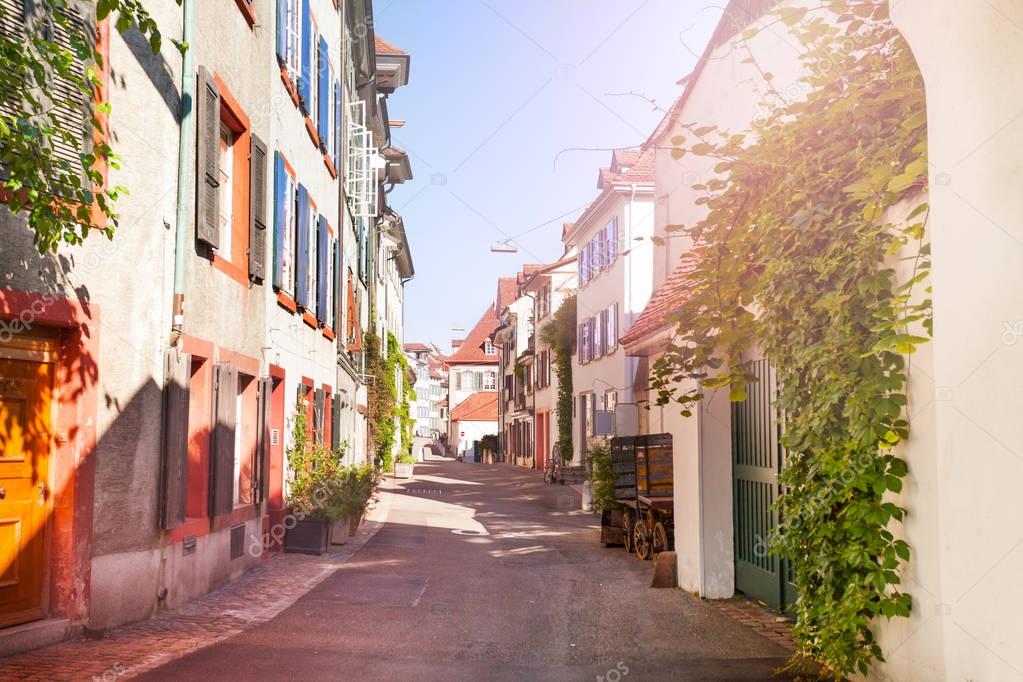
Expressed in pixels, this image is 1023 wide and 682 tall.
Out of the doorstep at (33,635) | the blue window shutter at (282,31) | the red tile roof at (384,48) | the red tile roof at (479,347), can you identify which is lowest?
the doorstep at (33,635)

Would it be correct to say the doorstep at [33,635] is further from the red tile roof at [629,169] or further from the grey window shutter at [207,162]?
the red tile roof at [629,169]

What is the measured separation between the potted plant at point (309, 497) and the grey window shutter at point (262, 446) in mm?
1426

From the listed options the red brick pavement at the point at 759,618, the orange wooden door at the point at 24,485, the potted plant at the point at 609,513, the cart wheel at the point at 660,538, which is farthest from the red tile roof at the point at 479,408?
the orange wooden door at the point at 24,485

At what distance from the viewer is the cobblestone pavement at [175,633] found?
645cm

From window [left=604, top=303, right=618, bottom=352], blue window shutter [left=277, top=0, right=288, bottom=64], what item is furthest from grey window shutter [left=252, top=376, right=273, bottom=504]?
window [left=604, top=303, right=618, bottom=352]

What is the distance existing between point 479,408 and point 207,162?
224ft

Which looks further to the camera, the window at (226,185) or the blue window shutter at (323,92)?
the blue window shutter at (323,92)

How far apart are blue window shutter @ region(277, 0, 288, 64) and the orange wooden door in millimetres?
6880

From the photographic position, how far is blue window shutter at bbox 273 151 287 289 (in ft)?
41.5

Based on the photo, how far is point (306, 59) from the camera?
49.1 feet

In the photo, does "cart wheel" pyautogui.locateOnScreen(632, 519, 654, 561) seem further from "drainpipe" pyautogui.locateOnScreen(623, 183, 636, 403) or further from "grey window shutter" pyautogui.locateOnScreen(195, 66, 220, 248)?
"drainpipe" pyautogui.locateOnScreen(623, 183, 636, 403)

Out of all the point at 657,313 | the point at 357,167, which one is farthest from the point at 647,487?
the point at 357,167

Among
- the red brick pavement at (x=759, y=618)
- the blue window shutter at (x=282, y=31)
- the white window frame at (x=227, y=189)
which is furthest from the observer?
the blue window shutter at (x=282, y=31)

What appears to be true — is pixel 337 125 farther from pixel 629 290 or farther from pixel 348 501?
pixel 629 290
